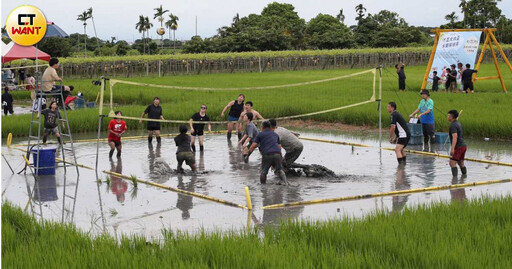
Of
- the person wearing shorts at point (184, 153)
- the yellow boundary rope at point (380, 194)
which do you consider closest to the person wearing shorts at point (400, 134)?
the yellow boundary rope at point (380, 194)

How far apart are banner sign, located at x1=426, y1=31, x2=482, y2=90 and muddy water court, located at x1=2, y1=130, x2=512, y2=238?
52.3ft

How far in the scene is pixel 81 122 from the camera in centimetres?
2888

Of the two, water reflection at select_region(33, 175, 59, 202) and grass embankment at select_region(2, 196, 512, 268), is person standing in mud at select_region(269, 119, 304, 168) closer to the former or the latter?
water reflection at select_region(33, 175, 59, 202)

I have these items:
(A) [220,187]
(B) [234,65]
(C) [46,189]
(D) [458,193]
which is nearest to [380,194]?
(D) [458,193]

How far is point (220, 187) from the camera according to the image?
1633 centimetres

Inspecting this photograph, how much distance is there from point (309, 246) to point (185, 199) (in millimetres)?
5916

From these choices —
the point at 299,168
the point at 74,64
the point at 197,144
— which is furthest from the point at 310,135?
the point at 74,64

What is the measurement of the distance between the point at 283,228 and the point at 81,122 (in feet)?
64.4

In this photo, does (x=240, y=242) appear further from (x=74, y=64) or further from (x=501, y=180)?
(x=74, y=64)

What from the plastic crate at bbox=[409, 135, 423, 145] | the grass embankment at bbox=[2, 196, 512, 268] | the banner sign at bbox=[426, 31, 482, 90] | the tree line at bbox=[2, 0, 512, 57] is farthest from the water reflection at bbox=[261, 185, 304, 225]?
the tree line at bbox=[2, 0, 512, 57]

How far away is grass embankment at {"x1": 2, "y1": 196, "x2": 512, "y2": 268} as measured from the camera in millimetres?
8508

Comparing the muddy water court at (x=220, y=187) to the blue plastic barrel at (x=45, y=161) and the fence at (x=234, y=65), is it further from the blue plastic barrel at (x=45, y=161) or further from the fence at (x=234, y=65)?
the fence at (x=234, y=65)

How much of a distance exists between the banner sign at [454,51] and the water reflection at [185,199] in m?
24.2

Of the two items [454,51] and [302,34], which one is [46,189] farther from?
[302,34]
